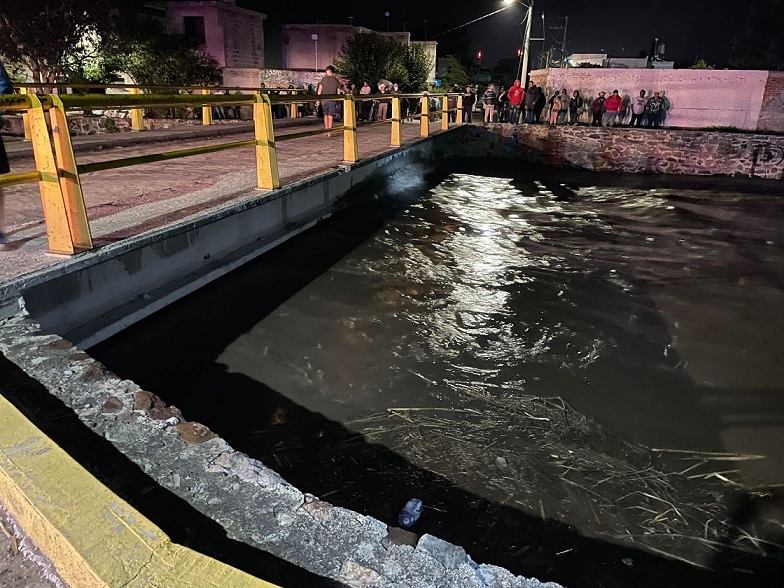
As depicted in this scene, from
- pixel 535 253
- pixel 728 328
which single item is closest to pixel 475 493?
pixel 728 328

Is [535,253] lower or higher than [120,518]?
lower

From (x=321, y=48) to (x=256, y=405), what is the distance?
40.9 m

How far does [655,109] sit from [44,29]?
2075 centimetres

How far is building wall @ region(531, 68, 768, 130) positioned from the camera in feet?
66.5

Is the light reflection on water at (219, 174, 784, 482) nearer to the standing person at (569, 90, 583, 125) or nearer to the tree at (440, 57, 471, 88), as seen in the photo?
the standing person at (569, 90, 583, 125)

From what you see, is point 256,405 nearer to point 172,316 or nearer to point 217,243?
point 172,316

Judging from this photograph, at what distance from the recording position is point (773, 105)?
20.2 m

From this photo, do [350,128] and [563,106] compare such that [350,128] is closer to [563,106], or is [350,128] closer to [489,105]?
[489,105]

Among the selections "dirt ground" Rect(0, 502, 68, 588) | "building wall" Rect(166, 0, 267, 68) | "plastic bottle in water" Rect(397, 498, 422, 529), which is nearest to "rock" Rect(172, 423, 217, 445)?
"dirt ground" Rect(0, 502, 68, 588)

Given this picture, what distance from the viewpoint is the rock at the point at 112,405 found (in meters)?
2.41

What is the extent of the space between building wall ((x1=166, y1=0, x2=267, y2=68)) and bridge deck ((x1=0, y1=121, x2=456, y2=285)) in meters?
21.6

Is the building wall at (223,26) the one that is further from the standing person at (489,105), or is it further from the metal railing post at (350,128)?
the metal railing post at (350,128)

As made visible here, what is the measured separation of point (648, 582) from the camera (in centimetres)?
267

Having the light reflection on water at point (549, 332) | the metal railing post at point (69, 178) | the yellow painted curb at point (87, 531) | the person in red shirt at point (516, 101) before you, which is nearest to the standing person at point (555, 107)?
the person in red shirt at point (516, 101)
